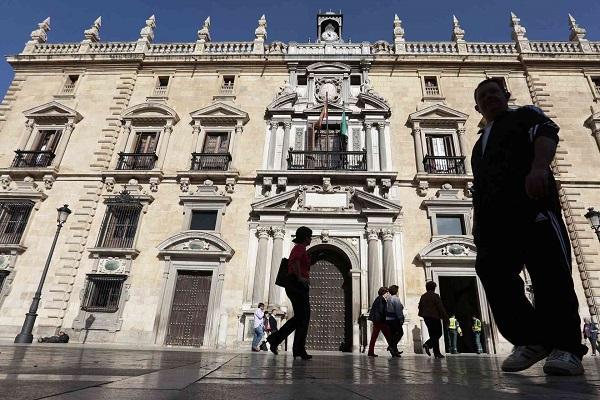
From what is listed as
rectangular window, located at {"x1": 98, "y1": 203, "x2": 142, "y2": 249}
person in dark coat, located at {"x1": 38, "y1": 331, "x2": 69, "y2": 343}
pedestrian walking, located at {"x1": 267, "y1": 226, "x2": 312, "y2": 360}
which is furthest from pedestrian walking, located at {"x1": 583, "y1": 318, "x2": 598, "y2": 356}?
person in dark coat, located at {"x1": 38, "y1": 331, "x2": 69, "y2": 343}

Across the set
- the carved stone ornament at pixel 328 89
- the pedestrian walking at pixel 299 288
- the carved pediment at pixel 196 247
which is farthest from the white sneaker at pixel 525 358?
the carved stone ornament at pixel 328 89

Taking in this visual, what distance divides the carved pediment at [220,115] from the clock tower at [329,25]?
6.53 meters

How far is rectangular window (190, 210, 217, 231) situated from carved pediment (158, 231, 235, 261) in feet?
1.53

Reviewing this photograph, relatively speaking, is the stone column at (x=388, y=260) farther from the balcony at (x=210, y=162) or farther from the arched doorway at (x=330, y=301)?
the balcony at (x=210, y=162)

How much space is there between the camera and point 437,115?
14156 mm

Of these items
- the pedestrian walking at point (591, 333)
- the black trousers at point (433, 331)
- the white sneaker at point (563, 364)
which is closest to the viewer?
the white sneaker at point (563, 364)

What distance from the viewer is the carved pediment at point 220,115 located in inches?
573

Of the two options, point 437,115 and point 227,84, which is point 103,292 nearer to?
point 227,84

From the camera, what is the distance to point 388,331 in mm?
7234

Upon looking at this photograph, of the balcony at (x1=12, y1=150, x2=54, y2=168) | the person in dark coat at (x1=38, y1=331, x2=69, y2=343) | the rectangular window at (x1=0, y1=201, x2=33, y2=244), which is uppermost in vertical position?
the balcony at (x1=12, y1=150, x2=54, y2=168)

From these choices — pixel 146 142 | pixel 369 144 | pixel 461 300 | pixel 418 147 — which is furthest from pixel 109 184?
pixel 461 300

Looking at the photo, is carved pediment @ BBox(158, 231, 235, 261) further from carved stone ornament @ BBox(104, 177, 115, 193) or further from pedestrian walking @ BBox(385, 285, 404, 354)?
pedestrian walking @ BBox(385, 285, 404, 354)

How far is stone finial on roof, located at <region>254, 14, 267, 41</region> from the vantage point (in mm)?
17203

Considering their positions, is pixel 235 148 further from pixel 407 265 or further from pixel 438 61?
pixel 438 61
